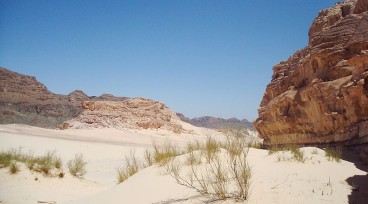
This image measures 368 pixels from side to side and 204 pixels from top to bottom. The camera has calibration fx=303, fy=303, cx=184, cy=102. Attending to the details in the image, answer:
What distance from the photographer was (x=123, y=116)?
108 feet

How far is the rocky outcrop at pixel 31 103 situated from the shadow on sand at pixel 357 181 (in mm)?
43298

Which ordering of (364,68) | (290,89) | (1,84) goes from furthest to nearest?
(1,84), (290,89), (364,68)

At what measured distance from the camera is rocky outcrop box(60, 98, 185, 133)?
30406 mm

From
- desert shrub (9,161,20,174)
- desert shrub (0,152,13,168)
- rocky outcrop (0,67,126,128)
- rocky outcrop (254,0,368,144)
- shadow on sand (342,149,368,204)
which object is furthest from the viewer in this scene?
rocky outcrop (0,67,126,128)

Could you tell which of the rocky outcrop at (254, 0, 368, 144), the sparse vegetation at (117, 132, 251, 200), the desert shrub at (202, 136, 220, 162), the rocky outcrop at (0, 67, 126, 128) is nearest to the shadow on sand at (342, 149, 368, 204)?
the rocky outcrop at (254, 0, 368, 144)

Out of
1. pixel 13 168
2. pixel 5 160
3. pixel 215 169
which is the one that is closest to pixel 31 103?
pixel 5 160

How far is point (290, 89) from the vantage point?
1183 cm

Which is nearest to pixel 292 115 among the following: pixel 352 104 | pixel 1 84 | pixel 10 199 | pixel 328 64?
pixel 328 64

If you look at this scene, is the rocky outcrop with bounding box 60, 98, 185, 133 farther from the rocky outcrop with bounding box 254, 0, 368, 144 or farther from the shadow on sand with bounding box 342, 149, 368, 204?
the shadow on sand with bounding box 342, 149, 368, 204

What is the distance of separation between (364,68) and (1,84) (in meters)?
60.3

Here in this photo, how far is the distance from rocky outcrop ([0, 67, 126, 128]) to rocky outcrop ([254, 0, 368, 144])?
131 ft

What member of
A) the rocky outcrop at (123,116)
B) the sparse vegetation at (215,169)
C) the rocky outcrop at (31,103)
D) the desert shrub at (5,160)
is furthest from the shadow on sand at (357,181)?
the rocky outcrop at (31,103)

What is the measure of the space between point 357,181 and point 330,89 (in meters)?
4.41

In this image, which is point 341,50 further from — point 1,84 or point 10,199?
point 1,84
